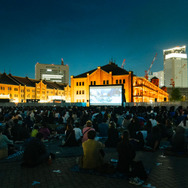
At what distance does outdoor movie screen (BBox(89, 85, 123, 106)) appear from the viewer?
40.5 metres

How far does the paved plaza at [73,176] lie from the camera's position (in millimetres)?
5648

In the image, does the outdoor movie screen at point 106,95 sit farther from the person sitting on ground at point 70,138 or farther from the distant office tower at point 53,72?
the distant office tower at point 53,72

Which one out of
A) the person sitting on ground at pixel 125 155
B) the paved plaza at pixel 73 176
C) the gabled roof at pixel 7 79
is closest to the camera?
the paved plaza at pixel 73 176

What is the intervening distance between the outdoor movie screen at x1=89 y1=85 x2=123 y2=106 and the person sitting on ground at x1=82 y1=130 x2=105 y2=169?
111 feet

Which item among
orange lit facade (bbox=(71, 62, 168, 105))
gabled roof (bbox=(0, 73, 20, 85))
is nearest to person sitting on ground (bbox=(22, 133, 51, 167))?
orange lit facade (bbox=(71, 62, 168, 105))

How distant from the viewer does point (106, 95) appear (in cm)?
4150

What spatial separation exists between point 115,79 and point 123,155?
58.8 metres

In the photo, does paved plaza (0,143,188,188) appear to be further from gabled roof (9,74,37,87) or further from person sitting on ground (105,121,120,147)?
gabled roof (9,74,37,87)

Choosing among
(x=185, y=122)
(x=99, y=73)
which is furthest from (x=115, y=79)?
(x=185, y=122)

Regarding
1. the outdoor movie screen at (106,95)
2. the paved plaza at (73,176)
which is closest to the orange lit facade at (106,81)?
the outdoor movie screen at (106,95)

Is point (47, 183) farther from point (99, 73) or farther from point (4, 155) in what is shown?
point (99, 73)

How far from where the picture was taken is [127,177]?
6.09m

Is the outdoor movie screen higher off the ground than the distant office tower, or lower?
lower

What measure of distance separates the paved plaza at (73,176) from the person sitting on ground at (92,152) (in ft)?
1.25
